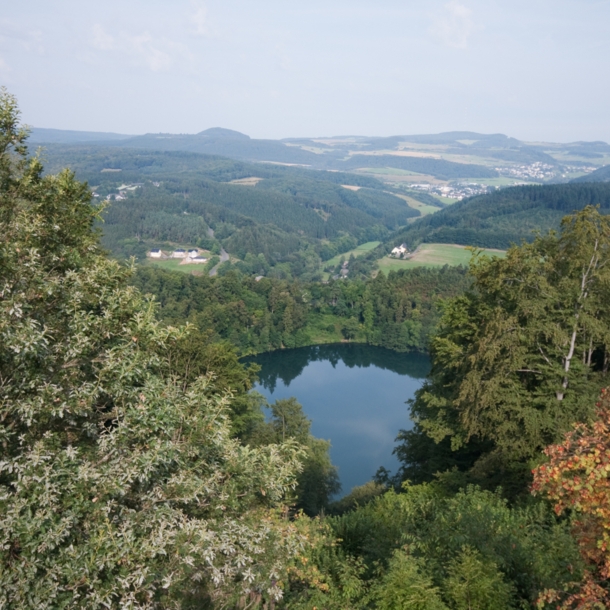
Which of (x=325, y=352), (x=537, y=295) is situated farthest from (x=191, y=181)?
(x=537, y=295)

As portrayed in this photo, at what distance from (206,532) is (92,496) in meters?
1.12

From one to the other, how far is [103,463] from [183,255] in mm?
106711

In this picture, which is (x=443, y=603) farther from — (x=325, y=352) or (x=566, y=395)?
(x=325, y=352)

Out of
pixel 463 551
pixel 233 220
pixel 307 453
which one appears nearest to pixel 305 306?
pixel 307 453

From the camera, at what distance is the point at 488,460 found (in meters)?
13.5

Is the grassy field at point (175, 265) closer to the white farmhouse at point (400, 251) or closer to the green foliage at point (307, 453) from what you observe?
the white farmhouse at point (400, 251)

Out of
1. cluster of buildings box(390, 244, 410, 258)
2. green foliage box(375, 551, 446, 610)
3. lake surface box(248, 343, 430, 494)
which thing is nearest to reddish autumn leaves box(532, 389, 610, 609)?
green foliage box(375, 551, 446, 610)

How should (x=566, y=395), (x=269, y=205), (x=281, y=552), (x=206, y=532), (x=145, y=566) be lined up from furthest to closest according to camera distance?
(x=269, y=205), (x=566, y=395), (x=281, y=552), (x=206, y=532), (x=145, y=566)

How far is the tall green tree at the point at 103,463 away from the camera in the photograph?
172 inches

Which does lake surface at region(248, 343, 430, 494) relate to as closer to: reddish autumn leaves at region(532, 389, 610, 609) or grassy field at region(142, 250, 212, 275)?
reddish autumn leaves at region(532, 389, 610, 609)

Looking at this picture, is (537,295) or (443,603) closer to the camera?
(443,603)

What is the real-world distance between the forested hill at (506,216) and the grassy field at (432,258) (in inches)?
179

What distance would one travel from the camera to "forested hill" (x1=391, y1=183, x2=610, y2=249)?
4311 inches

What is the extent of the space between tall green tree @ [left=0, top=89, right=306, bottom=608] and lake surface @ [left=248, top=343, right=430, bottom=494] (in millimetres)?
23999
